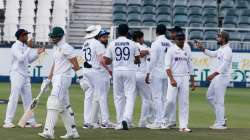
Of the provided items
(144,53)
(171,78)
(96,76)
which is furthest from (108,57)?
(171,78)

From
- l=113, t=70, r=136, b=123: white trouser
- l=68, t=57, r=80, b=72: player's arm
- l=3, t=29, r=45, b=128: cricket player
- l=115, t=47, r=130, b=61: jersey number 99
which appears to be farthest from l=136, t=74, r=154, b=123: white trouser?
l=68, t=57, r=80, b=72: player's arm

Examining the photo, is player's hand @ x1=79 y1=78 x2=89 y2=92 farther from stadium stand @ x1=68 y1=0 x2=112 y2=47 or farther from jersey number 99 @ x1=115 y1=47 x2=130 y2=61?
stadium stand @ x1=68 y1=0 x2=112 y2=47

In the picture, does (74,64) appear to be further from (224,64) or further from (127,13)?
(127,13)

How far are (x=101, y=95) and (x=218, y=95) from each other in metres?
2.74

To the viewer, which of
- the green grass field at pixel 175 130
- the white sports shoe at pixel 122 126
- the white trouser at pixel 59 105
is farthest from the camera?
the white sports shoe at pixel 122 126

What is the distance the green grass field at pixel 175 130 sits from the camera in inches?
592

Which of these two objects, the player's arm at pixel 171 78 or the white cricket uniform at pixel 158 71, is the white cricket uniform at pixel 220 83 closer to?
the white cricket uniform at pixel 158 71

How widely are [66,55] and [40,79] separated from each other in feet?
64.0

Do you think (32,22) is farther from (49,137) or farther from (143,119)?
(49,137)

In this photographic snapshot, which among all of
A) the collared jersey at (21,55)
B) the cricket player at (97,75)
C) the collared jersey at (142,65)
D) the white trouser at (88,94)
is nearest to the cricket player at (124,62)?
the cricket player at (97,75)

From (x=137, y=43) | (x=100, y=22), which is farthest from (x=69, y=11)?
(x=137, y=43)

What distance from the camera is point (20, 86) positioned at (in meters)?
16.7

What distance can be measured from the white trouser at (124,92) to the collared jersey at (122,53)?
0.53 feet

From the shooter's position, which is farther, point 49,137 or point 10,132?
Answer: point 10,132
